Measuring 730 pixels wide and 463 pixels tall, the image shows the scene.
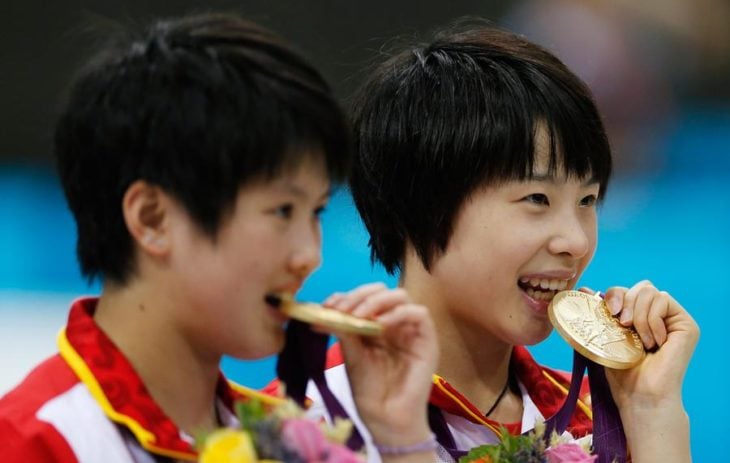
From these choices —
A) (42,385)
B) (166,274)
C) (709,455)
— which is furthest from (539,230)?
(709,455)

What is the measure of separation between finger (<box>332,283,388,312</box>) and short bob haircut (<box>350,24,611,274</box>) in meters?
0.48

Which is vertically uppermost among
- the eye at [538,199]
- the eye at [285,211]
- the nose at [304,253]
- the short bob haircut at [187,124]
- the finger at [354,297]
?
the short bob haircut at [187,124]

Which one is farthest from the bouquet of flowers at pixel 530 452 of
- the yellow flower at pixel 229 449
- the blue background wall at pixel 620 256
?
the blue background wall at pixel 620 256

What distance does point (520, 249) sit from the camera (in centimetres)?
216

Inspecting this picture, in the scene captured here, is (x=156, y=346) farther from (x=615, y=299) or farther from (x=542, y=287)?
(x=615, y=299)

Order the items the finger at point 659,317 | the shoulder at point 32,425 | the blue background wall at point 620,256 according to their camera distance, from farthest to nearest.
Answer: the blue background wall at point 620,256, the finger at point 659,317, the shoulder at point 32,425

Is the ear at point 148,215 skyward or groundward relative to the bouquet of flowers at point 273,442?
skyward

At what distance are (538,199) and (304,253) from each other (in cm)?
66

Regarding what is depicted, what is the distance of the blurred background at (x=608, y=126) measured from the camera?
15.1ft

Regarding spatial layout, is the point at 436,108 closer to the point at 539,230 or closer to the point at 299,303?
the point at 539,230

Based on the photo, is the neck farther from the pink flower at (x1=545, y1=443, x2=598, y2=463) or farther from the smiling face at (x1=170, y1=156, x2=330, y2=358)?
the pink flower at (x1=545, y1=443, x2=598, y2=463)

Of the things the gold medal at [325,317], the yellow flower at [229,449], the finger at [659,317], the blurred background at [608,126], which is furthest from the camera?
the blurred background at [608,126]

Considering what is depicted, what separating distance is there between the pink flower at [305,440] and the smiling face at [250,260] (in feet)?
0.73

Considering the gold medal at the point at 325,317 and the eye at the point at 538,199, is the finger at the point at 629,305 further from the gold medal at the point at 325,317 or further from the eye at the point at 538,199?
the gold medal at the point at 325,317
